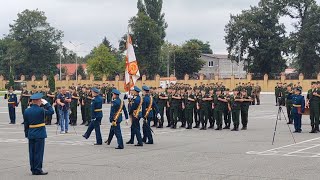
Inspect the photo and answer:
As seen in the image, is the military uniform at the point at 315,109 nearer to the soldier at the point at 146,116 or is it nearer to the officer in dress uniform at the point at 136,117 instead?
the soldier at the point at 146,116

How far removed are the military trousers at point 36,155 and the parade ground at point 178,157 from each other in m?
0.23

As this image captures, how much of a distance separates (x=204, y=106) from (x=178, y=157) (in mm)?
9404

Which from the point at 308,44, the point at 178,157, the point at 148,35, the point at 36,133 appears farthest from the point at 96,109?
the point at 148,35

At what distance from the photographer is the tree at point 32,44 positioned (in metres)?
105

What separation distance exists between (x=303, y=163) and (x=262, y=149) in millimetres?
2762

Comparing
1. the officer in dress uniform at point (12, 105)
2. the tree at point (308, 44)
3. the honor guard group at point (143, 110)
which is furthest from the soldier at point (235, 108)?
the tree at point (308, 44)

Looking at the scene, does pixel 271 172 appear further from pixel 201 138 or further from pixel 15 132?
pixel 15 132

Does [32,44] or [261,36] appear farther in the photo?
[32,44]

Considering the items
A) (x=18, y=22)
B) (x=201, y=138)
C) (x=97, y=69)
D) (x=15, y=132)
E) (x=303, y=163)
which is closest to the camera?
(x=303, y=163)

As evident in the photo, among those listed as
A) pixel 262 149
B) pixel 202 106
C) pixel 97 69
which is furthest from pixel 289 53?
pixel 262 149

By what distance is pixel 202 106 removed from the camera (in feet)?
76.4

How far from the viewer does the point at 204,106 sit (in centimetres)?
2322

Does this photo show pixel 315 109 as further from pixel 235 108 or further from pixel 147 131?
pixel 147 131

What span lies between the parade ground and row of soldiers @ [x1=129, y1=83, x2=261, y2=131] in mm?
1979
